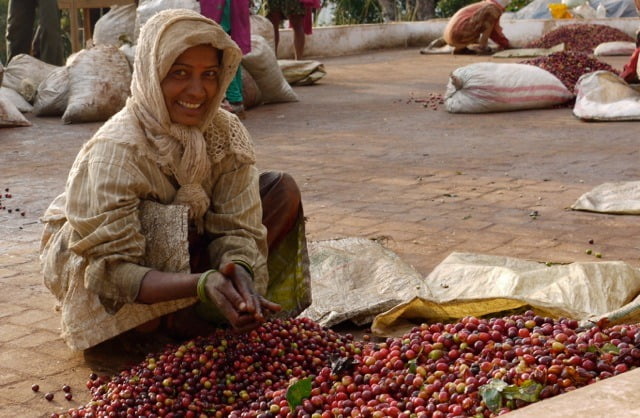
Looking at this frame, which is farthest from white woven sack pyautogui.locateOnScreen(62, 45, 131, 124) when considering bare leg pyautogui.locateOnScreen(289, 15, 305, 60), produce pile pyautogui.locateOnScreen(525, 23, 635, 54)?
produce pile pyautogui.locateOnScreen(525, 23, 635, 54)

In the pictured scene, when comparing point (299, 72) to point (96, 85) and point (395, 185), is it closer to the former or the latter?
point (96, 85)

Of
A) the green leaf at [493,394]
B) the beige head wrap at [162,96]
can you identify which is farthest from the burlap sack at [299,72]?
the green leaf at [493,394]

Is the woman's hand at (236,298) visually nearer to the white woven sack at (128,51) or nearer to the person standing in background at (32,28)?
the white woven sack at (128,51)

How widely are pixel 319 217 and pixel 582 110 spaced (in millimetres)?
3877

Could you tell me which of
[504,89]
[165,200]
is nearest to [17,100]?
[504,89]

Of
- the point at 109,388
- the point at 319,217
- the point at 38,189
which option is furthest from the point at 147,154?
the point at 38,189

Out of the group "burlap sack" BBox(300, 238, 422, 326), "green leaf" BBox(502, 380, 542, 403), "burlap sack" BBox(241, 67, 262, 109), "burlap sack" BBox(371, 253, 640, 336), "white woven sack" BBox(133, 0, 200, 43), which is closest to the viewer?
"green leaf" BBox(502, 380, 542, 403)

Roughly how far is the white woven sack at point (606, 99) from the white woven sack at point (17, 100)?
17.0 ft

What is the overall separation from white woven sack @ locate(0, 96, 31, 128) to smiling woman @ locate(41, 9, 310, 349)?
5.62 meters

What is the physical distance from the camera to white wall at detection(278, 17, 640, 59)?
1593 cm

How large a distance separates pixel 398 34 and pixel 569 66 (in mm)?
7885

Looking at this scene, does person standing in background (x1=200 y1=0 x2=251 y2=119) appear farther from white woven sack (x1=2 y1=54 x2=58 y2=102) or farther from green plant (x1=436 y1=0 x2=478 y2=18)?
green plant (x1=436 y1=0 x2=478 y2=18)

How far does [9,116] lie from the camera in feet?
28.8

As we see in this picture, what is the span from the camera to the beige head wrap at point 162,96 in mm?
3123
